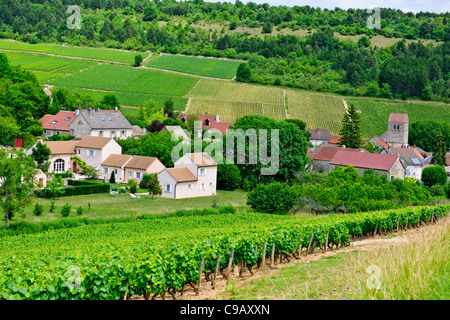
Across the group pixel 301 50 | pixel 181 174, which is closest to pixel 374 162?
pixel 181 174

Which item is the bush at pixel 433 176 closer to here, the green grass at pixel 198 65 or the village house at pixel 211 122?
the village house at pixel 211 122

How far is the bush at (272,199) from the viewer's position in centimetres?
4584

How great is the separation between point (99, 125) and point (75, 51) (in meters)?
73.3

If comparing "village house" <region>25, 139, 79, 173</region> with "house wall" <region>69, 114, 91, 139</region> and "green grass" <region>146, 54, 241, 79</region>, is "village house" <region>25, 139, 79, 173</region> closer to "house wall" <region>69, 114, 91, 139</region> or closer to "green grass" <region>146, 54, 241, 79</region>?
"house wall" <region>69, 114, 91, 139</region>

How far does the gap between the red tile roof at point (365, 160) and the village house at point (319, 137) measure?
73.4ft

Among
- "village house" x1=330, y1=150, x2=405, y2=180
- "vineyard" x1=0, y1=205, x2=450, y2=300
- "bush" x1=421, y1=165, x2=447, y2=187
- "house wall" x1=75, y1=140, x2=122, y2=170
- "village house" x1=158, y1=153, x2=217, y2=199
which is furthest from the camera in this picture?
"bush" x1=421, y1=165, x2=447, y2=187

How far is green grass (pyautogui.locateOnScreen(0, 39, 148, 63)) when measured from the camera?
436 ft

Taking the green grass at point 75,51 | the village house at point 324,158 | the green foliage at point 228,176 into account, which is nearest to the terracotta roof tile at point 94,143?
the green foliage at point 228,176

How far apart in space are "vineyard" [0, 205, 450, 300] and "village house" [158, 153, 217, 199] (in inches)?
798

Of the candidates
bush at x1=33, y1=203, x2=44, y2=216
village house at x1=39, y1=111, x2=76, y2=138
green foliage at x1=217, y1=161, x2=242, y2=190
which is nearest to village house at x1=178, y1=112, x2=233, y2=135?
village house at x1=39, y1=111, x2=76, y2=138

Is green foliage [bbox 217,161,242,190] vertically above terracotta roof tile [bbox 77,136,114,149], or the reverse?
terracotta roof tile [bbox 77,136,114,149]

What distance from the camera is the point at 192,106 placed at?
10550 cm

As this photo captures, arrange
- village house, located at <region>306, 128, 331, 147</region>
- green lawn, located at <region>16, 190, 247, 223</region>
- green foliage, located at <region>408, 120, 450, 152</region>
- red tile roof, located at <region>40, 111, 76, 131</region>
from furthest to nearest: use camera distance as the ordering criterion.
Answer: green foliage, located at <region>408, 120, 450, 152</region> < village house, located at <region>306, 128, 331, 147</region> < red tile roof, located at <region>40, 111, 76, 131</region> < green lawn, located at <region>16, 190, 247, 223</region>
